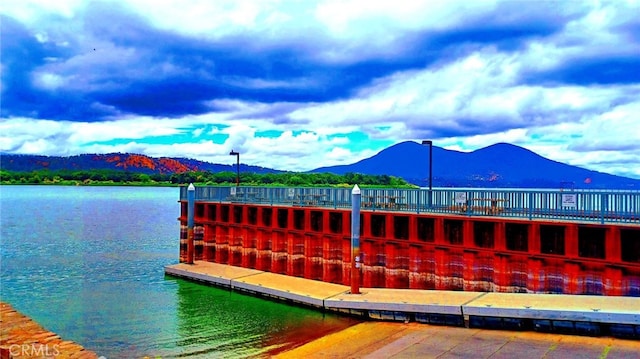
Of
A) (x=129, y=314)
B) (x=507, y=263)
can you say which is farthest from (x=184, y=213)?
(x=507, y=263)

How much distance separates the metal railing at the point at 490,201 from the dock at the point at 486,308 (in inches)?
162

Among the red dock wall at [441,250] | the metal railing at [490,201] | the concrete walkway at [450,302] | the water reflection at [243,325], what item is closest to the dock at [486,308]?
the concrete walkway at [450,302]

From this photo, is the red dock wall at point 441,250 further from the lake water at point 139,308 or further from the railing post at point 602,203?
the lake water at point 139,308

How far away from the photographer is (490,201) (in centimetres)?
2169

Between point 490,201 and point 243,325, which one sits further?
point 490,201

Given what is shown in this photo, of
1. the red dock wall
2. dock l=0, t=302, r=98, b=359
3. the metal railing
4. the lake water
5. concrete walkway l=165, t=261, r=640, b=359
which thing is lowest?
the lake water

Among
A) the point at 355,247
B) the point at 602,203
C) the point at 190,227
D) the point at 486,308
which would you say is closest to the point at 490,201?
the point at 602,203

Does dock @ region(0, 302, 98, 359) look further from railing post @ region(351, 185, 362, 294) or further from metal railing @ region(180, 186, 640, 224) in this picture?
metal railing @ region(180, 186, 640, 224)

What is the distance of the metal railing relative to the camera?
18422mm

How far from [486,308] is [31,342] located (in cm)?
1264

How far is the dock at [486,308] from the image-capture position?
1366 centimetres

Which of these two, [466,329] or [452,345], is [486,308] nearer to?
[466,329]

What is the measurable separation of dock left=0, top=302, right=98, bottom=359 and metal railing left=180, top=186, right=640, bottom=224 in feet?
45.1

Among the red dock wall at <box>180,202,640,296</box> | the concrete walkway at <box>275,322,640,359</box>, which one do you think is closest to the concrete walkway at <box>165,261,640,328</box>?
the concrete walkway at <box>275,322,640,359</box>
